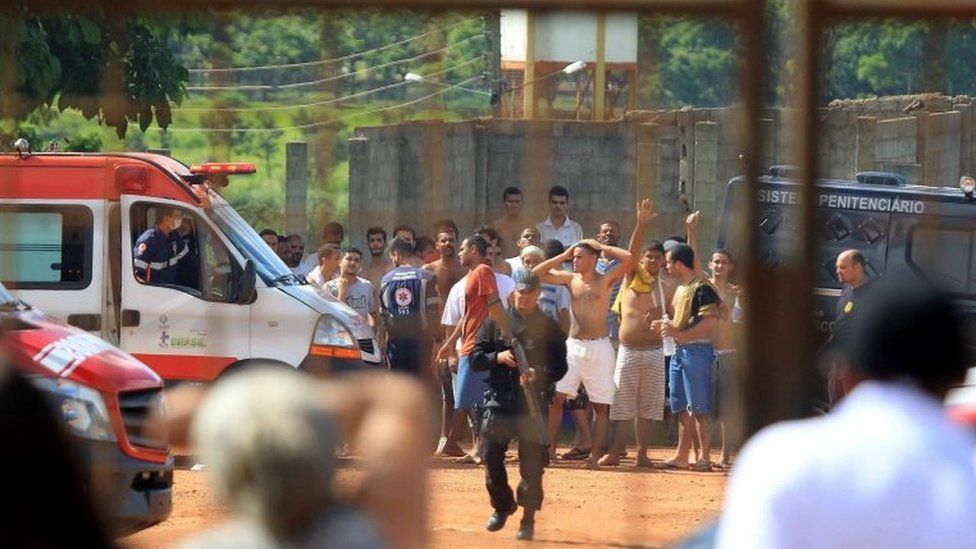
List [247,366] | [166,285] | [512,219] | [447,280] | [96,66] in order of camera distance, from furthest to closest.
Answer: [166,285], [447,280], [512,219], [96,66], [247,366]

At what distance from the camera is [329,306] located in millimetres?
6383

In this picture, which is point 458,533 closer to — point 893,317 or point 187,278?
point 893,317

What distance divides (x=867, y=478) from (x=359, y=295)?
14.9 feet

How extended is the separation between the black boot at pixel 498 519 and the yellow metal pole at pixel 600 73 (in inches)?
105

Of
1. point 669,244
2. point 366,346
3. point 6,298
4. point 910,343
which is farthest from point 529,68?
point 6,298

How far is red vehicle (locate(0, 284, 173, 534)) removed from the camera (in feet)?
17.4

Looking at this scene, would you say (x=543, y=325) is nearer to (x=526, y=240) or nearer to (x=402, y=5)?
(x=526, y=240)

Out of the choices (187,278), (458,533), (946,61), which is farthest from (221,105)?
(187,278)

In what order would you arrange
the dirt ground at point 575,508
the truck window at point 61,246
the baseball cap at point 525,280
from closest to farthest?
the dirt ground at point 575,508 < the baseball cap at point 525,280 < the truck window at point 61,246

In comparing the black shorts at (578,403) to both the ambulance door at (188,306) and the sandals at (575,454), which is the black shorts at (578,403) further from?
the ambulance door at (188,306)

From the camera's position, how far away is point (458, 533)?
5.29 metres

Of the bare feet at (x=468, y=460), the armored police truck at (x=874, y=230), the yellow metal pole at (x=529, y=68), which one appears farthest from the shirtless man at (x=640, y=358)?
the yellow metal pole at (x=529, y=68)

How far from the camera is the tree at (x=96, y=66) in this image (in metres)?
3.26

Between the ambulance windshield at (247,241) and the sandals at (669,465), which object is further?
the ambulance windshield at (247,241)
